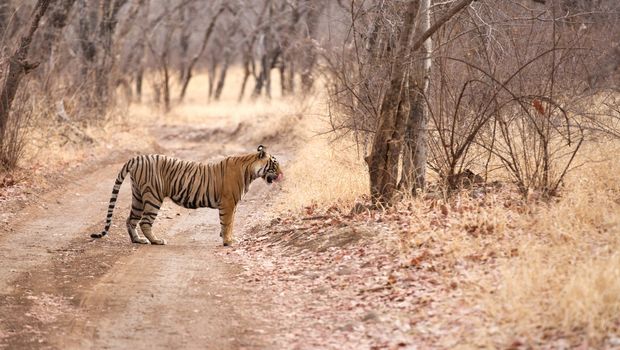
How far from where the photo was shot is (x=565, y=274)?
742cm

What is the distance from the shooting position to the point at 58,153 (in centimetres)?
1934

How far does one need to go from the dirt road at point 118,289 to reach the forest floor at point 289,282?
0.02m

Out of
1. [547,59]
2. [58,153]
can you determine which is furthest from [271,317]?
[58,153]

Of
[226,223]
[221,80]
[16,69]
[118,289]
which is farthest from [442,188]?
[221,80]

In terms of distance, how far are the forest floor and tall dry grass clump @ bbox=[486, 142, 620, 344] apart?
0.18 feet

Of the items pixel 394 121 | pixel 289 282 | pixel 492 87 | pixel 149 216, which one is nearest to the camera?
pixel 289 282

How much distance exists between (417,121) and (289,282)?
11.4ft

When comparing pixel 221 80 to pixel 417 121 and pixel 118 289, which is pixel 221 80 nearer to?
pixel 417 121

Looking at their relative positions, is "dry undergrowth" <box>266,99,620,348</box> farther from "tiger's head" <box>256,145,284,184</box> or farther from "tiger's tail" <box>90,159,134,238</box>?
"tiger's tail" <box>90,159,134,238</box>

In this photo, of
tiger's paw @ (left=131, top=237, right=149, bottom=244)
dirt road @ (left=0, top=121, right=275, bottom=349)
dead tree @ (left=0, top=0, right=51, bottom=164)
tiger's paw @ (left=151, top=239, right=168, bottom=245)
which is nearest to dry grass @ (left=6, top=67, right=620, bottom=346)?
dirt road @ (left=0, top=121, right=275, bottom=349)

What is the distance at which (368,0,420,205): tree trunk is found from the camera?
10922 mm

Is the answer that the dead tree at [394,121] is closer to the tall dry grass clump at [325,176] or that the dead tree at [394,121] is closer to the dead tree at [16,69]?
the tall dry grass clump at [325,176]

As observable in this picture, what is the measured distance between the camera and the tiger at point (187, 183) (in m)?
12.0

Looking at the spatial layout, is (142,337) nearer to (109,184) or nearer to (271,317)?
(271,317)
